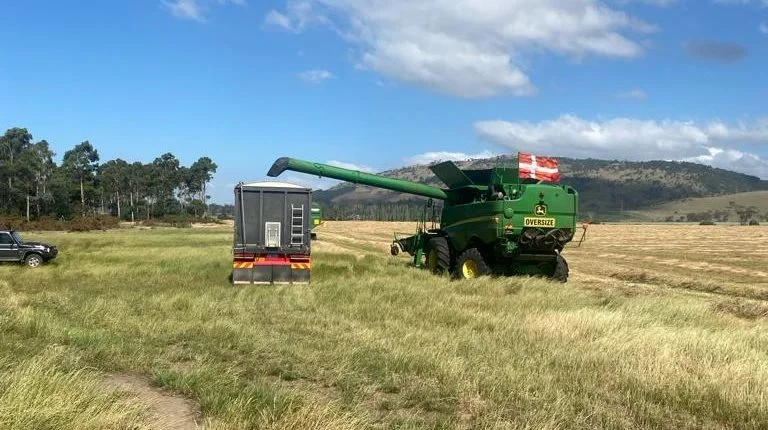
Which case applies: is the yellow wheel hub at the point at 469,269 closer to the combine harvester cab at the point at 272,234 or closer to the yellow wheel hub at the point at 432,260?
the yellow wheel hub at the point at 432,260

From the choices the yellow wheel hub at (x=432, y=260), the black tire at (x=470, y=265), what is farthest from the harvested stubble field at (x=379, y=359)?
the yellow wheel hub at (x=432, y=260)

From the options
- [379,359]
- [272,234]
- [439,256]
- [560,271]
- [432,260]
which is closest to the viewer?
[379,359]

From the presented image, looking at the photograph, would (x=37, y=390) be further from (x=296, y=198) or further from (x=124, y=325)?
(x=296, y=198)

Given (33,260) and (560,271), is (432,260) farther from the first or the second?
(33,260)

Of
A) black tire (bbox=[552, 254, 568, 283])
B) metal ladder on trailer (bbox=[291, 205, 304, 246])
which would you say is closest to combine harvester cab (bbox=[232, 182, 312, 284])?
metal ladder on trailer (bbox=[291, 205, 304, 246])

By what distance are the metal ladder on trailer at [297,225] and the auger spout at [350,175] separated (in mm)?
2209

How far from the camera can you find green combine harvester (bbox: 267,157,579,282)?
1678 centimetres

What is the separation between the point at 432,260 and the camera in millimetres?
20672

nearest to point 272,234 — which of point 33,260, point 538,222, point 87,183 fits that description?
point 538,222

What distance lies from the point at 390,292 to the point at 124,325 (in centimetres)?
599

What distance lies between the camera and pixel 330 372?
712cm

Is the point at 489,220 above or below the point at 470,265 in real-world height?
above

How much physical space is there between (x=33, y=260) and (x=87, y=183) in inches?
3212

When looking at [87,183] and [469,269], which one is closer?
[469,269]
